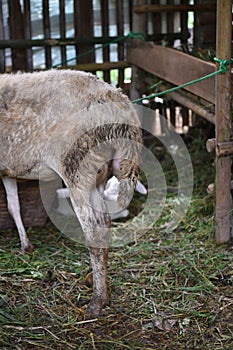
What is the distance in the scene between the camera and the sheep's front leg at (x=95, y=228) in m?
3.75

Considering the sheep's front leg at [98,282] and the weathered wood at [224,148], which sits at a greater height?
the weathered wood at [224,148]

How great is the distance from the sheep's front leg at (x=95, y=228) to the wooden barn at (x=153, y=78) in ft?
0.85

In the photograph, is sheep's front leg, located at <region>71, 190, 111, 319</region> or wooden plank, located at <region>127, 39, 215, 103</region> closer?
sheep's front leg, located at <region>71, 190, 111, 319</region>

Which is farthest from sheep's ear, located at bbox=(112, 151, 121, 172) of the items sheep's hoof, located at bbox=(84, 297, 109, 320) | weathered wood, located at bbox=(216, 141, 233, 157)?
weathered wood, located at bbox=(216, 141, 233, 157)

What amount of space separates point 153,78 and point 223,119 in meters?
2.08

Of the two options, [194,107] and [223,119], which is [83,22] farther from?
[223,119]

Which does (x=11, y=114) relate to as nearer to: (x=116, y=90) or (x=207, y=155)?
(x=116, y=90)

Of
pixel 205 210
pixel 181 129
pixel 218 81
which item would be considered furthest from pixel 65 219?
pixel 181 129

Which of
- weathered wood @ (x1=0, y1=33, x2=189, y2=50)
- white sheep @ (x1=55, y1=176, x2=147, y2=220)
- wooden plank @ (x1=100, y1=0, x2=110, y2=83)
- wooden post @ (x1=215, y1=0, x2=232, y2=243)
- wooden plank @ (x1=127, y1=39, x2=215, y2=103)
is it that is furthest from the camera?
wooden plank @ (x1=100, y1=0, x2=110, y2=83)

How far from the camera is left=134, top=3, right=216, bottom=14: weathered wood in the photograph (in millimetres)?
6535

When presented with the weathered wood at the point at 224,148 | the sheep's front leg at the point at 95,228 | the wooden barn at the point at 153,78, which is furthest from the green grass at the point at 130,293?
the weathered wood at the point at 224,148

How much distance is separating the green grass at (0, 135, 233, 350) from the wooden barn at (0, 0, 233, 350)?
0.04 ft

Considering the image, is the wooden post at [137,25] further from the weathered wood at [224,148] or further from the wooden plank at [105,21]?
the weathered wood at [224,148]

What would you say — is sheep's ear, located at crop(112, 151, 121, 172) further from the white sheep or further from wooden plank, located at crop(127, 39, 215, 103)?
the white sheep
